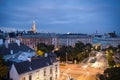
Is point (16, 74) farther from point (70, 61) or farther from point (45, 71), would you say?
point (70, 61)

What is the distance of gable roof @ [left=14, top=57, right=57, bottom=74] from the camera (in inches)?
1751

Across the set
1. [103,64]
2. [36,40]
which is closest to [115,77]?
[103,64]

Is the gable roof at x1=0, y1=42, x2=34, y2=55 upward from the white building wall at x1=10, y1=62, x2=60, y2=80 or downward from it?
upward

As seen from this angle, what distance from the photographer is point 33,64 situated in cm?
4859

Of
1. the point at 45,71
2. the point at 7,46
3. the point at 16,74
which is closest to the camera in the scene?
the point at 16,74

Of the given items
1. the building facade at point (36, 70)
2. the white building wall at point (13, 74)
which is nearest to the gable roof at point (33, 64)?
the building facade at point (36, 70)

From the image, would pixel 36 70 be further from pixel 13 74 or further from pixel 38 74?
pixel 13 74

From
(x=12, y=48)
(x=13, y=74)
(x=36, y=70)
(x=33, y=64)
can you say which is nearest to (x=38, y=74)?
(x=36, y=70)

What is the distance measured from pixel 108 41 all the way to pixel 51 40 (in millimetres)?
46396

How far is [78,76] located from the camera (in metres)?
60.0

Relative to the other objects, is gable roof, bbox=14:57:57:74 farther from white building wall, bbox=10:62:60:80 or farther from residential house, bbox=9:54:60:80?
white building wall, bbox=10:62:60:80

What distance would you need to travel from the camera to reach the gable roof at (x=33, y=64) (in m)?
44.5

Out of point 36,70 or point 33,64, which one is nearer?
point 36,70

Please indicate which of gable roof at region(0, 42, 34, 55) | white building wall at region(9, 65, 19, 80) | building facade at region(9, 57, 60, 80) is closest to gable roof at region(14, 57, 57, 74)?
building facade at region(9, 57, 60, 80)
